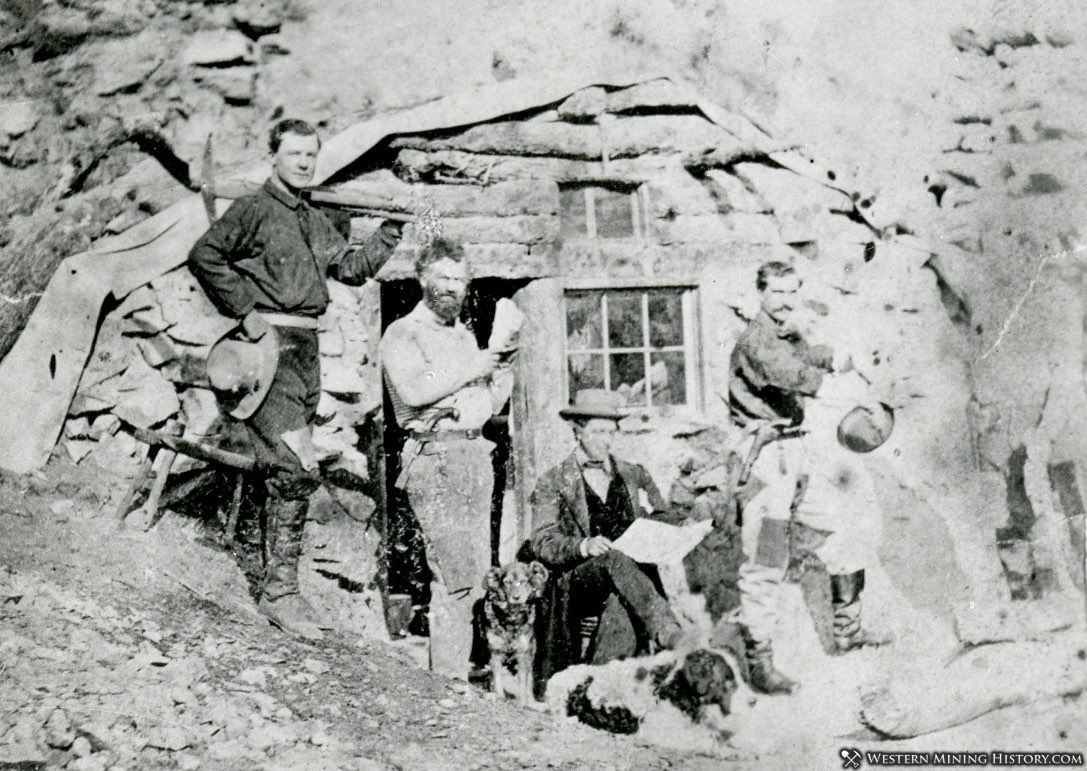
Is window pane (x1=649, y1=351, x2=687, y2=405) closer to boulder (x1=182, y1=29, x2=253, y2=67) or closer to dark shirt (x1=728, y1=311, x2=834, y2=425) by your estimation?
dark shirt (x1=728, y1=311, x2=834, y2=425)

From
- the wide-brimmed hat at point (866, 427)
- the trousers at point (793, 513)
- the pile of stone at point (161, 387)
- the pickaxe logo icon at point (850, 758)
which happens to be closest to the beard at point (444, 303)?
the pile of stone at point (161, 387)

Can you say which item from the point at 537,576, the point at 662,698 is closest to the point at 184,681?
the point at 537,576

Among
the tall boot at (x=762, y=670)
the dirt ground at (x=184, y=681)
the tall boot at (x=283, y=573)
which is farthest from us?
the tall boot at (x=762, y=670)

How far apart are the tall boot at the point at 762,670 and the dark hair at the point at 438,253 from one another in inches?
56.7

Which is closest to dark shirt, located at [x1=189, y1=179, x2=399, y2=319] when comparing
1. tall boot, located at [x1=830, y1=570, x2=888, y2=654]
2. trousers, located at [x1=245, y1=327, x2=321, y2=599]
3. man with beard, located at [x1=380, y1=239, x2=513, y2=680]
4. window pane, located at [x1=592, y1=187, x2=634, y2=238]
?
trousers, located at [x1=245, y1=327, x2=321, y2=599]

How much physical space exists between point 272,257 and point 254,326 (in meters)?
0.21

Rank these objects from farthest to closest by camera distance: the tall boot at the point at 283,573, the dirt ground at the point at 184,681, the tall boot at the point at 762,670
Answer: the tall boot at the point at 762,670
the tall boot at the point at 283,573
the dirt ground at the point at 184,681

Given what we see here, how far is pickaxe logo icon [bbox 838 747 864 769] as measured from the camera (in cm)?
287

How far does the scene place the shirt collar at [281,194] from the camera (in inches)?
109

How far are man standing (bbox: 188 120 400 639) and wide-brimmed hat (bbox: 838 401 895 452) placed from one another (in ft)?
5.08

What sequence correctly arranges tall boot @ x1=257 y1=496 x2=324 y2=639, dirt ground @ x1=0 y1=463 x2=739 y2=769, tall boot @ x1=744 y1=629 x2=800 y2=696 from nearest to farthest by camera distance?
dirt ground @ x1=0 y1=463 x2=739 y2=769 < tall boot @ x1=257 y1=496 x2=324 y2=639 < tall boot @ x1=744 y1=629 x2=800 y2=696

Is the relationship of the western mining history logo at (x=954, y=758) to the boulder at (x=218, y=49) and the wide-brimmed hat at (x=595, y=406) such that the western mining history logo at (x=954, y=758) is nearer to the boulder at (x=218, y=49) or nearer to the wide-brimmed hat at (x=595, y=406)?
the wide-brimmed hat at (x=595, y=406)

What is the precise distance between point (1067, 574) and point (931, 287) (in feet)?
3.40

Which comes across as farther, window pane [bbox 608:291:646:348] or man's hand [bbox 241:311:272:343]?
window pane [bbox 608:291:646:348]
